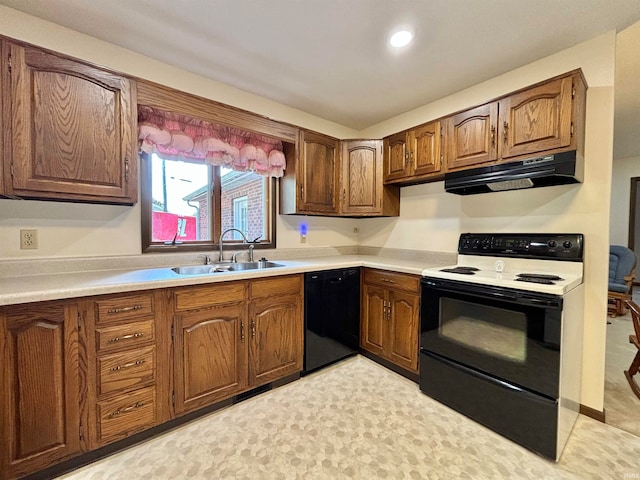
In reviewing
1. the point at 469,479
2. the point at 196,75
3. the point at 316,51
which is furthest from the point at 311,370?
the point at 196,75

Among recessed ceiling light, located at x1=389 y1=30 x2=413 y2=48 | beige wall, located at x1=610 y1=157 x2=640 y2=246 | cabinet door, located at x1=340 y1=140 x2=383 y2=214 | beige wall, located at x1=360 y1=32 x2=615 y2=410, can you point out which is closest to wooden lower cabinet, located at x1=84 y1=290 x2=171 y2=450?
cabinet door, located at x1=340 y1=140 x2=383 y2=214

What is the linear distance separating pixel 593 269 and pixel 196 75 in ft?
10.5

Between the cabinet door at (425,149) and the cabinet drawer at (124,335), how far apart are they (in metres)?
2.37

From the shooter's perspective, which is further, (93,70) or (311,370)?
(311,370)

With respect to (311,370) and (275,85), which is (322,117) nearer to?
(275,85)

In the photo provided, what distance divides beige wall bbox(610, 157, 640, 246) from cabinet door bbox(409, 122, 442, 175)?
5.42 m

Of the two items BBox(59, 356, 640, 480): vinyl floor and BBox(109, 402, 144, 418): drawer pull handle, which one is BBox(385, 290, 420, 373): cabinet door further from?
BBox(109, 402, 144, 418): drawer pull handle

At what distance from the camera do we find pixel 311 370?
2375 millimetres

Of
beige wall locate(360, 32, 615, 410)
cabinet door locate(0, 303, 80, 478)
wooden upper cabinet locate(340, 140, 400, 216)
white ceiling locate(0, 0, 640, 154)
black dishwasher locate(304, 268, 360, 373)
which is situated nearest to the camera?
cabinet door locate(0, 303, 80, 478)

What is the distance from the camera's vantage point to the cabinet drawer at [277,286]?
2.02 m

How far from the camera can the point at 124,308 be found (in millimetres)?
1510

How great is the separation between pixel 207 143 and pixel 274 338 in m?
1.65

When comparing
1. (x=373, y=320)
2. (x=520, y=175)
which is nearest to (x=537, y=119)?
(x=520, y=175)

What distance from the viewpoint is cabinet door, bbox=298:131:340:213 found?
2.71m
